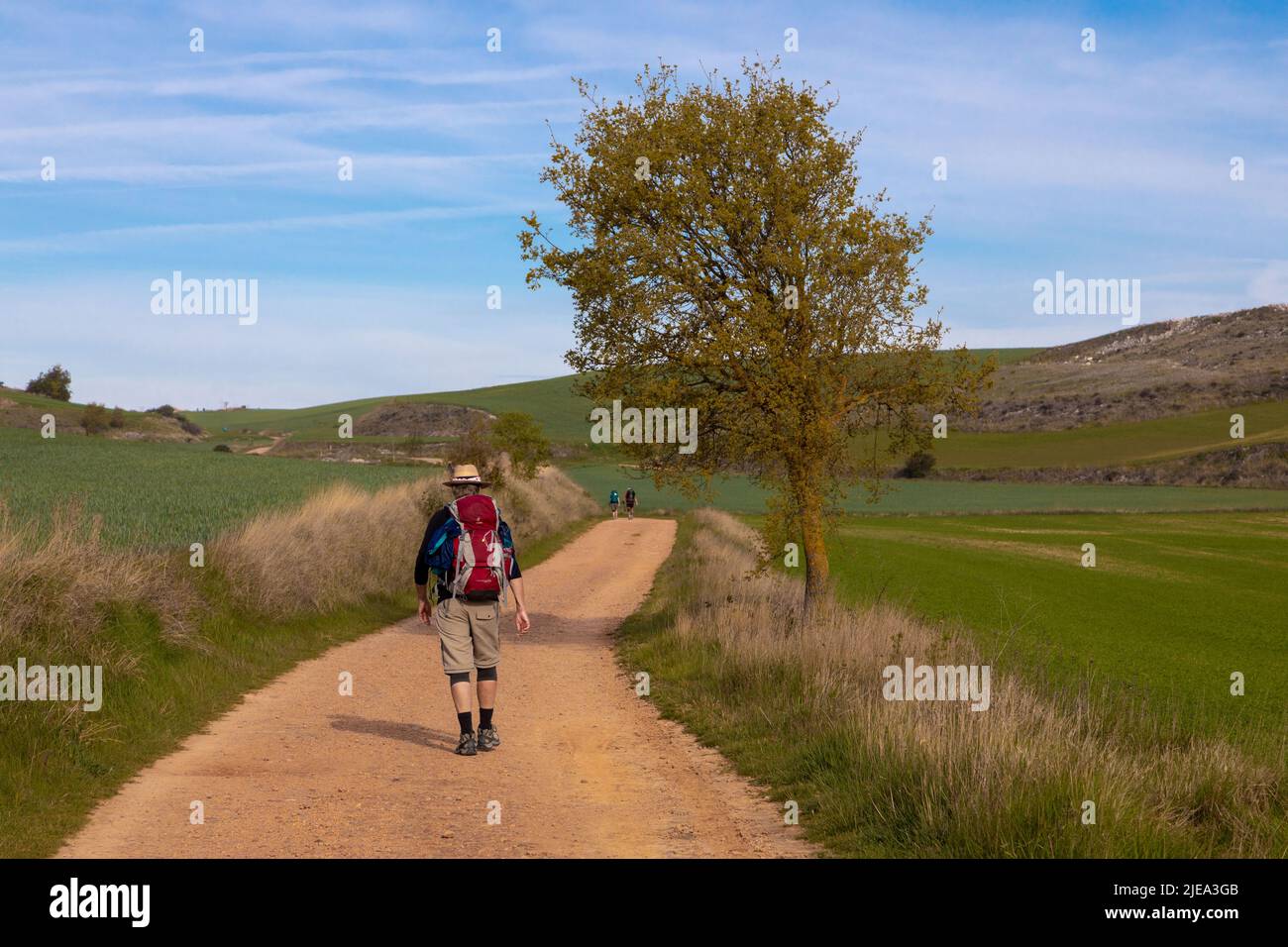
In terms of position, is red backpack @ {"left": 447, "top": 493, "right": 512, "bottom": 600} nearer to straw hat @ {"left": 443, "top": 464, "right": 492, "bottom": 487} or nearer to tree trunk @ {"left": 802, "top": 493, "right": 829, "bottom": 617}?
straw hat @ {"left": 443, "top": 464, "right": 492, "bottom": 487}

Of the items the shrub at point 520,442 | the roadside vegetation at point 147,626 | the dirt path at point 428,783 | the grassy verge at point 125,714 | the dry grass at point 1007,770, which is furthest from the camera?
the shrub at point 520,442

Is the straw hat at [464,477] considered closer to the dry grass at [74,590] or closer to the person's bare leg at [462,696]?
the person's bare leg at [462,696]

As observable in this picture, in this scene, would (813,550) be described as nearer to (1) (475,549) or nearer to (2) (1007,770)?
(1) (475,549)

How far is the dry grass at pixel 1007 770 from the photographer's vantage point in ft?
24.3

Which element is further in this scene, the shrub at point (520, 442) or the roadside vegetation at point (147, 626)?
the shrub at point (520, 442)

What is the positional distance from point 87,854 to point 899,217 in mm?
15053

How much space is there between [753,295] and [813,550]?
14.1 ft

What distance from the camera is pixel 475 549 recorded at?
1102cm

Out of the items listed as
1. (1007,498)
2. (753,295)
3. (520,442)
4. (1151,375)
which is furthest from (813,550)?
(1151,375)

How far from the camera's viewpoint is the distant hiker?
11.0 meters

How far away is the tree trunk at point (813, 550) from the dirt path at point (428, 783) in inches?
162

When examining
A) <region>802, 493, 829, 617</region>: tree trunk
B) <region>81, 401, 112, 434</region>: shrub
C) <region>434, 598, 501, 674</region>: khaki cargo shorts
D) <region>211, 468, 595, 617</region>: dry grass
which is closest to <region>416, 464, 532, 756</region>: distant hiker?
<region>434, 598, 501, 674</region>: khaki cargo shorts


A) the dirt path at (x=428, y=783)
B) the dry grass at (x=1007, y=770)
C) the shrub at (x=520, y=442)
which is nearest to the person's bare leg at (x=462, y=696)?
the dirt path at (x=428, y=783)

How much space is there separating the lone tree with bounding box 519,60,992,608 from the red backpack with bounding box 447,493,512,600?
22.5ft
